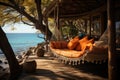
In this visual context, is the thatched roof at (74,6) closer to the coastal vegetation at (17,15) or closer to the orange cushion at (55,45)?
the orange cushion at (55,45)

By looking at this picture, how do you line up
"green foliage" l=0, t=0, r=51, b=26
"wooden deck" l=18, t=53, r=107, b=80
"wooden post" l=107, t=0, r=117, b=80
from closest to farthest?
"wooden post" l=107, t=0, r=117, b=80
"wooden deck" l=18, t=53, r=107, b=80
"green foliage" l=0, t=0, r=51, b=26

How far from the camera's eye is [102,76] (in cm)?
682

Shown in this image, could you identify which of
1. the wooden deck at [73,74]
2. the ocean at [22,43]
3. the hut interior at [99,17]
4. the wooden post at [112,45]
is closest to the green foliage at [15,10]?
the hut interior at [99,17]

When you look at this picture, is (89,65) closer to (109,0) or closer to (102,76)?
(102,76)

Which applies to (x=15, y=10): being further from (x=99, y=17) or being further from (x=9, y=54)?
(x=9, y=54)

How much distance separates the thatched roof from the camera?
10005mm

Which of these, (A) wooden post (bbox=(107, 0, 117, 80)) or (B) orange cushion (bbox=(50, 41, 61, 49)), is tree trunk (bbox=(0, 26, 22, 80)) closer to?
(B) orange cushion (bbox=(50, 41, 61, 49))

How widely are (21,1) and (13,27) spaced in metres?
5.49

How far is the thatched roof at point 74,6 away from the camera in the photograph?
1000cm

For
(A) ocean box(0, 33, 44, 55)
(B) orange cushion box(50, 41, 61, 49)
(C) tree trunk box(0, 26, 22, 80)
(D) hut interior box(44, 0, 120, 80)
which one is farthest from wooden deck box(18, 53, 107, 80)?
(A) ocean box(0, 33, 44, 55)

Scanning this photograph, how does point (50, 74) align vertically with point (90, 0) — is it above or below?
below

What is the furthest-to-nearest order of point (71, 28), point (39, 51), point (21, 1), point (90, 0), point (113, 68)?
1. point (71, 28)
2. point (21, 1)
3. point (39, 51)
4. point (90, 0)
5. point (113, 68)

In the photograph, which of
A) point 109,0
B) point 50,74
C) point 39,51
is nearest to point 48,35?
point 39,51

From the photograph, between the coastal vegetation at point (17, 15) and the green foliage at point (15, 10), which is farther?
the green foliage at point (15, 10)
